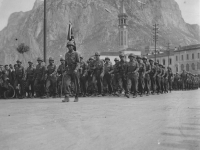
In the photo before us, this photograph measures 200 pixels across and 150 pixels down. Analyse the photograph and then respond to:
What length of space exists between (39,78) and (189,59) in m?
80.4

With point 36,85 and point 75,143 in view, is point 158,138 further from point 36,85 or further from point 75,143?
point 36,85

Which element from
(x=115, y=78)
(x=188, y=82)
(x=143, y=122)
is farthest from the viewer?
(x=188, y=82)

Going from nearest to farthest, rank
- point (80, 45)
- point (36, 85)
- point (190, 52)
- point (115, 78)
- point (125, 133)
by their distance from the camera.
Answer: point (125, 133) → point (36, 85) → point (115, 78) → point (190, 52) → point (80, 45)

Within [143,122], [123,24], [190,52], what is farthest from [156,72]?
[123,24]

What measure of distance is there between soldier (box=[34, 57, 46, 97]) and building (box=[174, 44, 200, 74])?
230ft

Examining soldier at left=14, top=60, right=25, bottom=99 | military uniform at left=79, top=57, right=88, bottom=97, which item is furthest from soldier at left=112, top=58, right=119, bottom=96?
soldier at left=14, top=60, right=25, bottom=99

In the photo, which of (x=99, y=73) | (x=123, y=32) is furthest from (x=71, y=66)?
(x=123, y=32)

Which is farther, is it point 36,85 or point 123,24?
point 123,24

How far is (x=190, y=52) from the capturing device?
305ft

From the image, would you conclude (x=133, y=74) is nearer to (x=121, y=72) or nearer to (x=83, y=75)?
(x=121, y=72)

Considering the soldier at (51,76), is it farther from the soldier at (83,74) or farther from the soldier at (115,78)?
the soldier at (115,78)

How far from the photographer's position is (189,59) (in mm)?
93438

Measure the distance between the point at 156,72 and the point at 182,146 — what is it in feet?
56.6

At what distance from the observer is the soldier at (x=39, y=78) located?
1742 centimetres
